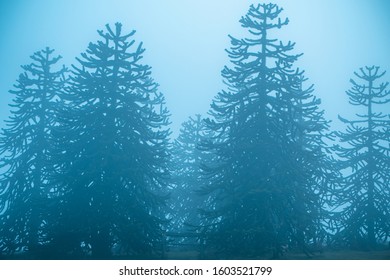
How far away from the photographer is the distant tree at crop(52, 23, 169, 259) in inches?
599

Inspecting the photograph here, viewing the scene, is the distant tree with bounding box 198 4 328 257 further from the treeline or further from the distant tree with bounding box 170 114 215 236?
the distant tree with bounding box 170 114 215 236

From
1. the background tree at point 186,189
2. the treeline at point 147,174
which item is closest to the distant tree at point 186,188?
the background tree at point 186,189

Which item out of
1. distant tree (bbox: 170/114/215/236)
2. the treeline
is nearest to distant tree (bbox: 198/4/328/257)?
the treeline

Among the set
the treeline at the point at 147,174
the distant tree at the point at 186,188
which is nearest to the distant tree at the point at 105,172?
Answer: the treeline at the point at 147,174

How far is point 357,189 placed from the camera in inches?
829

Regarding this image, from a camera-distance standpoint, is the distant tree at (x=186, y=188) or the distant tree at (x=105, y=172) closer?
the distant tree at (x=105, y=172)

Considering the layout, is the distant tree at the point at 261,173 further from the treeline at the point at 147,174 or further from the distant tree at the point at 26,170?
the distant tree at the point at 26,170

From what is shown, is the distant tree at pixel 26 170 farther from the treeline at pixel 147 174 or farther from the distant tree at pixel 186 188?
the distant tree at pixel 186 188

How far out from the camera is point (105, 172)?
52.3 ft

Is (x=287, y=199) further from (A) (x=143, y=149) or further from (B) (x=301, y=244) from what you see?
(A) (x=143, y=149)

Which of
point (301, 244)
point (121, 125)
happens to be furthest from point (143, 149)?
point (301, 244)

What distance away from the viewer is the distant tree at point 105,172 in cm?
1520

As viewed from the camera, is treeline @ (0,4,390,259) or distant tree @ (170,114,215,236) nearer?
treeline @ (0,4,390,259)

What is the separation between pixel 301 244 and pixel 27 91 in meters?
17.5
